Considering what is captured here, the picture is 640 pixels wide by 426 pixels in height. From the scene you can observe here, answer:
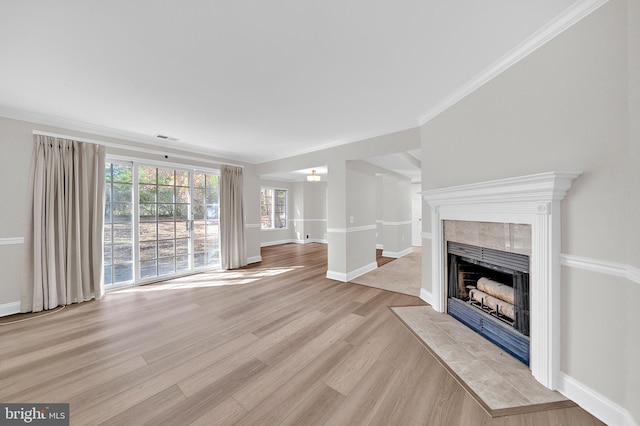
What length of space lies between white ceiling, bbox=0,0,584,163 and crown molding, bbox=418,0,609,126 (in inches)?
2.1

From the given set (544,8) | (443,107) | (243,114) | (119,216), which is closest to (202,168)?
(119,216)

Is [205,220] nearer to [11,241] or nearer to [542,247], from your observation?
[11,241]

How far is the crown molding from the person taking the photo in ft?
4.69

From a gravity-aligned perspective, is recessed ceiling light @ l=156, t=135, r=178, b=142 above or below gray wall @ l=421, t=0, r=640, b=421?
above

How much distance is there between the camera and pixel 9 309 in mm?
2883

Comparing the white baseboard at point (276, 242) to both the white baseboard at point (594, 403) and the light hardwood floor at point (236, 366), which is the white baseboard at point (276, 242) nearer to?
the light hardwood floor at point (236, 366)

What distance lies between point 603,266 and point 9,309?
5921 mm

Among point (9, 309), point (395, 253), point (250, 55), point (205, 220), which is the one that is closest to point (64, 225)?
point (9, 309)

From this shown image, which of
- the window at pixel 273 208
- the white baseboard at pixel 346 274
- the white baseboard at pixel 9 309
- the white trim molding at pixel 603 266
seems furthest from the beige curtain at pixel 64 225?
the white trim molding at pixel 603 266

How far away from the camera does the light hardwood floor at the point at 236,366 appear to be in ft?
4.74

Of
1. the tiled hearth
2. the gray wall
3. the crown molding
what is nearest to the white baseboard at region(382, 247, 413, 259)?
the tiled hearth

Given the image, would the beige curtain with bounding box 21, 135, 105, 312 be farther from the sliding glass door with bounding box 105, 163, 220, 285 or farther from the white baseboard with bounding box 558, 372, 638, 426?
the white baseboard with bounding box 558, 372, 638, 426

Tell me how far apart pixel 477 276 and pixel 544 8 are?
7.69ft

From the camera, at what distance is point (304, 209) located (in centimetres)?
920
